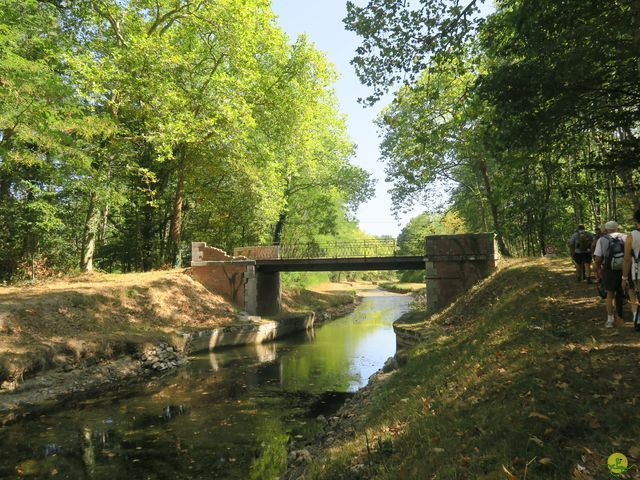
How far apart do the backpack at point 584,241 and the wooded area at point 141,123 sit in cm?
1612

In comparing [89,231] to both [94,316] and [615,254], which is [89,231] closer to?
[94,316]

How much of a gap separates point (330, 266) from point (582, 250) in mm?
16367

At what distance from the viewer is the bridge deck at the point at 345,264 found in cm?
2470

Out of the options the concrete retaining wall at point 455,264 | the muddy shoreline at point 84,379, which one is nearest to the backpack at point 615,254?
the concrete retaining wall at point 455,264

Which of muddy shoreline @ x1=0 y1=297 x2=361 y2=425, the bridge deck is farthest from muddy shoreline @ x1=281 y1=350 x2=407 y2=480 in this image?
the bridge deck

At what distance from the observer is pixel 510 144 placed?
9.45 meters

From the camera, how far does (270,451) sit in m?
9.04

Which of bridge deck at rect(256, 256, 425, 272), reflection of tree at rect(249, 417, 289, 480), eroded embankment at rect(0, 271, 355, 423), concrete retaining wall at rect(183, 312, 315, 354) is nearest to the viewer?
reflection of tree at rect(249, 417, 289, 480)

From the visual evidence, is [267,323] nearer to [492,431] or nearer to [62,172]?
[62,172]

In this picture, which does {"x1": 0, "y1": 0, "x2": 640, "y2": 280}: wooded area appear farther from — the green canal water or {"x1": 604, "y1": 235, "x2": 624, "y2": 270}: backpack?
the green canal water

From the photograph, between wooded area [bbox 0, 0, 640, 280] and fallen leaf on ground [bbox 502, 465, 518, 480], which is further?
wooded area [bbox 0, 0, 640, 280]

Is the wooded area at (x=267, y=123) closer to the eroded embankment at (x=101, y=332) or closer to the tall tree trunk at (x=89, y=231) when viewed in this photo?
the tall tree trunk at (x=89, y=231)

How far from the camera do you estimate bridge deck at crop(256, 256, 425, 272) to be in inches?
973

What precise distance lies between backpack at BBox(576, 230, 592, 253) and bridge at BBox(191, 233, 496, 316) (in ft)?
28.3
